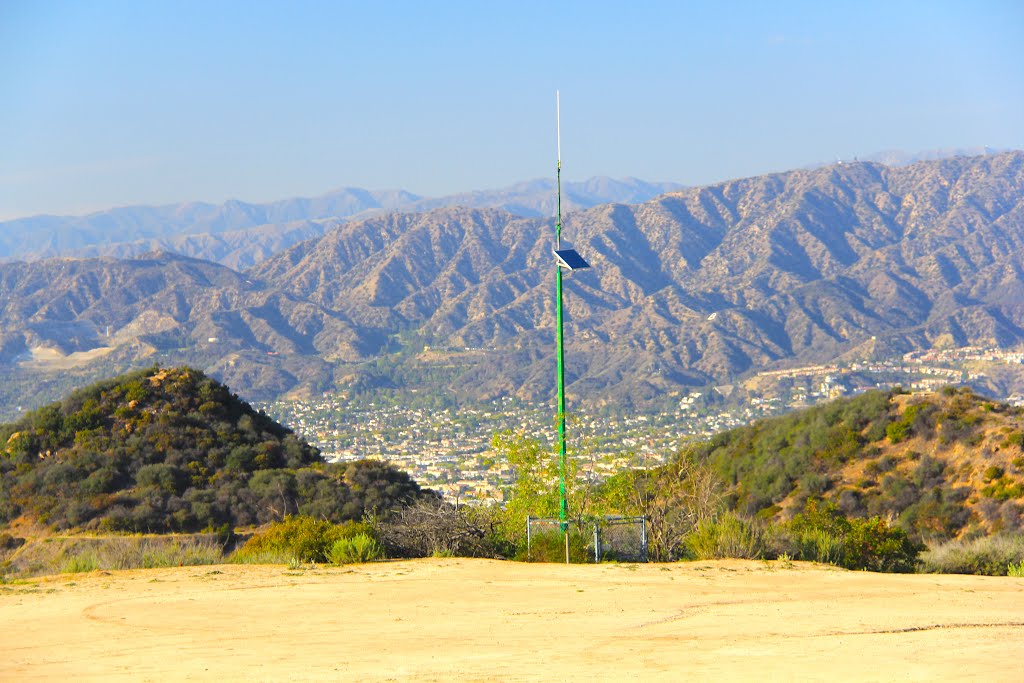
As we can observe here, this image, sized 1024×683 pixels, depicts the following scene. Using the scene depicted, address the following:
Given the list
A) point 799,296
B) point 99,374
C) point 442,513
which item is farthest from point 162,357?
point 442,513

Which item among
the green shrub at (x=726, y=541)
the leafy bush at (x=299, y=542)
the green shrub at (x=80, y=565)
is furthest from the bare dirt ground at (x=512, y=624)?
the leafy bush at (x=299, y=542)

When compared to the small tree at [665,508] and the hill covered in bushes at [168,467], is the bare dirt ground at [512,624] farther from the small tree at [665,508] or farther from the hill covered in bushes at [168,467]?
the hill covered in bushes at [168,467]

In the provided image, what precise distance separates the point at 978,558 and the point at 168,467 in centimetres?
2409

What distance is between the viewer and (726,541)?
21141 mm

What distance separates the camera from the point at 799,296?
6954 inches

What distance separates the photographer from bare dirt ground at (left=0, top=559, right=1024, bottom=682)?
11609 millimetres

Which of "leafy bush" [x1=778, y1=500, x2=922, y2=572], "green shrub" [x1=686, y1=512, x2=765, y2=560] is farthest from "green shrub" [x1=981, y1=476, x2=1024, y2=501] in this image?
"green shrub" [x1=686, y1=512, x2=765, y2=560]

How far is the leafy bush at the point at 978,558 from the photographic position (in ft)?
68.3

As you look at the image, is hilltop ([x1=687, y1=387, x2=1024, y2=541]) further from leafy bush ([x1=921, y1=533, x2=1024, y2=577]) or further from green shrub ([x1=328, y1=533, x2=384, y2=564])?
green shrub ([x1=328, y1=533, x2=384, y2=564])

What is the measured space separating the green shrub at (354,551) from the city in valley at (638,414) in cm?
6385

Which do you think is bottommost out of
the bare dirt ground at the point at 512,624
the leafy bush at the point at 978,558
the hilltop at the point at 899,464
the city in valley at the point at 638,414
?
the city in valley at the point at 638,414

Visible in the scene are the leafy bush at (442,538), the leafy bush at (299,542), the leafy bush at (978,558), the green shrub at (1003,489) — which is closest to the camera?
the leafy bush at (978,558)

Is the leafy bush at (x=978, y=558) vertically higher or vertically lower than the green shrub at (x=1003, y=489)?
higher

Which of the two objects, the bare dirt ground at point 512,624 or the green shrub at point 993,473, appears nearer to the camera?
the bare dirt ground at point 512,624
